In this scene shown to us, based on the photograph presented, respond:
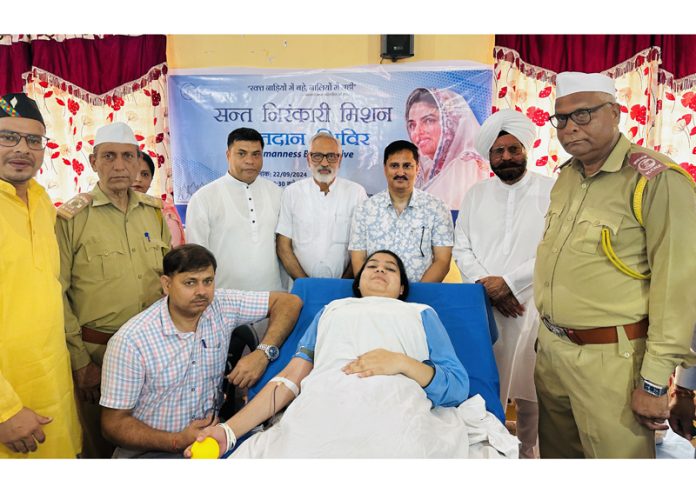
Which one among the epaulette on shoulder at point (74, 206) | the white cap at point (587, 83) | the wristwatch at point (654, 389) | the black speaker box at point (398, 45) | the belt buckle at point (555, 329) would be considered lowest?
the wristwatch at point (654, 389)

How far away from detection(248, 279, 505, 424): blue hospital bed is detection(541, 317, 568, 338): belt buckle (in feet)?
1.14

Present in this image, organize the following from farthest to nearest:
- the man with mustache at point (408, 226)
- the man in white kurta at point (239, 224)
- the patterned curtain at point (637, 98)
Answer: the patterned curtain at point (637, 98)
the man in white kurta at point (239, 224)
the man with mustache at point (408, 226)

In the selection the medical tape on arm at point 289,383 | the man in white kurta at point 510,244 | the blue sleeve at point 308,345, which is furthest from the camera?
the man in white kurta at point 510,244

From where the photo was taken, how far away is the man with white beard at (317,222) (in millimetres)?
3494

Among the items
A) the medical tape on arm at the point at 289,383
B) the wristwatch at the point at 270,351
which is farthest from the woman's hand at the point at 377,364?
the wristwatch at the point at 270,351

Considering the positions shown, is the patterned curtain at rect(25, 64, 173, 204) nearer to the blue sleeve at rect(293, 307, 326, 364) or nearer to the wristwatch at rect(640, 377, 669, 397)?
the blue sleeve at rect(293, 307, 326, 364)

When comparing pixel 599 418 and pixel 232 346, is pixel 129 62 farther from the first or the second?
pixel 599 418

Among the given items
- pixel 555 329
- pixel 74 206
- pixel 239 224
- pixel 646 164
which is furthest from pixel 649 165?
pixel 74 206

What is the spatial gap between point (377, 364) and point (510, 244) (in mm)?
1433

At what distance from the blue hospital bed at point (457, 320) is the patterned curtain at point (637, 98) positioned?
2.01 metres

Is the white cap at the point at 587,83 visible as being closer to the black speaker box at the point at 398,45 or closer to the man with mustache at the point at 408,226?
the man with mustache at the point at 408,226

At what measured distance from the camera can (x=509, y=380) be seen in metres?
3.20

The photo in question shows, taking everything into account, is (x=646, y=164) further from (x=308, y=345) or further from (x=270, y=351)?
(x=270, y=351)

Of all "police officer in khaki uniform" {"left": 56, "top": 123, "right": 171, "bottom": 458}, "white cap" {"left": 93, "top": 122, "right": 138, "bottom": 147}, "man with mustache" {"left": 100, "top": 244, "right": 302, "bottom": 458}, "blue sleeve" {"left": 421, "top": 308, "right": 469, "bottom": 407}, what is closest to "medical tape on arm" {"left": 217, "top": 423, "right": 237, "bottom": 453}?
"man with mustache" {"left": 100, "top": 244, "right": 302, "bottom": 458}
